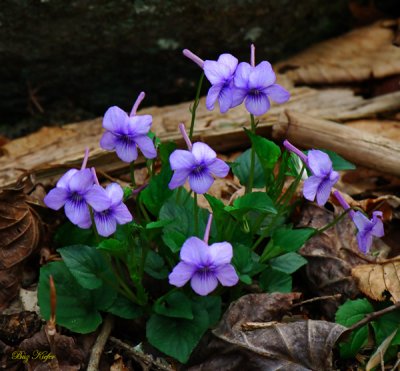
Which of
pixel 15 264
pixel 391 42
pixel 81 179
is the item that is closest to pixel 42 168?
pixel 15 264

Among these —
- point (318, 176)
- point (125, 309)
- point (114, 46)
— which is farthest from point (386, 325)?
point (114, 46)

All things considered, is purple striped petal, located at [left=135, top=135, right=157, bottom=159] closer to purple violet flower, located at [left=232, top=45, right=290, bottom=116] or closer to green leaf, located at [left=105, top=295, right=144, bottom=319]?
purple violet flower, located at [left=232, top=45, right=290, bottom=116]

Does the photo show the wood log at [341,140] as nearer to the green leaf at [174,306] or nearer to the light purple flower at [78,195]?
the green leaf at [174,306]

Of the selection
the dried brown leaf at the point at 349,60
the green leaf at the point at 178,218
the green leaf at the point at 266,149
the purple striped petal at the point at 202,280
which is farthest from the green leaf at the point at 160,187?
the dried brown leaf at the point at 349,60

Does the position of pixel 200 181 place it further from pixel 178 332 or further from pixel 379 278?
pixel 379 278

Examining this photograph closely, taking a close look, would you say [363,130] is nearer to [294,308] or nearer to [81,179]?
[294,308]
